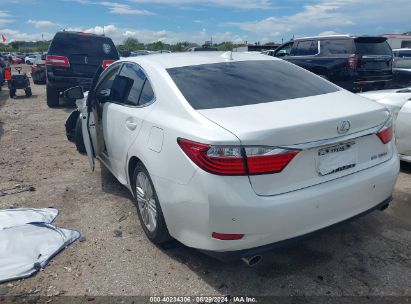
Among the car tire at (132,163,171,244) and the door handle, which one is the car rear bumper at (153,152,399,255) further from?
the door handle

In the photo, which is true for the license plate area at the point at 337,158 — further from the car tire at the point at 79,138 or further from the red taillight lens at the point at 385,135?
the car tire at the point at 79,138

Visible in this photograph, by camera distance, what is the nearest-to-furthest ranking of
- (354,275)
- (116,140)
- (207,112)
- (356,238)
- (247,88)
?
1. (207,112)
2. (354,275)
3. (247,88)
4. (356,238)
5. (116,140)

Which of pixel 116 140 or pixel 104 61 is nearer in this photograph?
pixel 116 140

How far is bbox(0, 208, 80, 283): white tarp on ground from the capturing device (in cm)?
304

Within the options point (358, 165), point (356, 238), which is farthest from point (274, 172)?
point (356, 238)

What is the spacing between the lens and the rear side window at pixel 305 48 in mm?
10102

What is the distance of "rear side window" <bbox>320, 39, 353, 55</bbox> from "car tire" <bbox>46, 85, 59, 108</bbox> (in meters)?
7.73

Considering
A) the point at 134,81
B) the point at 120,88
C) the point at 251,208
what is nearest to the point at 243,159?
the point at 251,208

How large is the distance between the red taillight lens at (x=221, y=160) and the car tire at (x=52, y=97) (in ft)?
33.0

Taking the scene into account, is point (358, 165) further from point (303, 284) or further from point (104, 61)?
point (104, 61)

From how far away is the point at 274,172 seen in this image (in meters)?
2.36

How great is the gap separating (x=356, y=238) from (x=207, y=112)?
182 centimetres

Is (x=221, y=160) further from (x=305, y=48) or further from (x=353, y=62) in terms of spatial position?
(x=305, y=48)

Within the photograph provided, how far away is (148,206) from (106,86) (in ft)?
6.59
